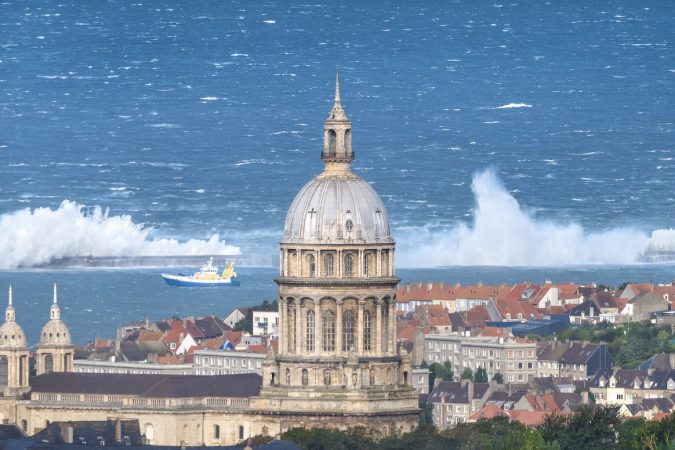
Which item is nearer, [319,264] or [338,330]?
[338,330]

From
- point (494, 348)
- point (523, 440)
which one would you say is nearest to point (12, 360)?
point (523, 440)

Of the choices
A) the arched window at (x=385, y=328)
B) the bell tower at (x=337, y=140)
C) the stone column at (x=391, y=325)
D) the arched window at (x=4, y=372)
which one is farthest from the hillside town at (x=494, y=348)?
the arched window at (x=385, y=328)

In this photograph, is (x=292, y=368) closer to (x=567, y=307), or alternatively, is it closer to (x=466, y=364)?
(x=466, y=364)

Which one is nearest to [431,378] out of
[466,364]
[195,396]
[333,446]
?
[466,364]

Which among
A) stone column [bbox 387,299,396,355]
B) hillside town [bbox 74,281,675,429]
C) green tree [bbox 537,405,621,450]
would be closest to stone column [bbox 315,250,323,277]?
stone column [bbox 387,299,396,355]

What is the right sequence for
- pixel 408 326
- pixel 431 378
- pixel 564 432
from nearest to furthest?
pixel 564 432
pixel 431 378
pixel 408 326

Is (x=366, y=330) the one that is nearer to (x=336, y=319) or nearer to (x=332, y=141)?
(x=336, y=319)

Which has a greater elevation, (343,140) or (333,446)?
(343,140)

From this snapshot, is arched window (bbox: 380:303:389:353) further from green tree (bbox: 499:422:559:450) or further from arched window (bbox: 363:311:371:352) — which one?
green tree (bbox: 499:422:559:450)
